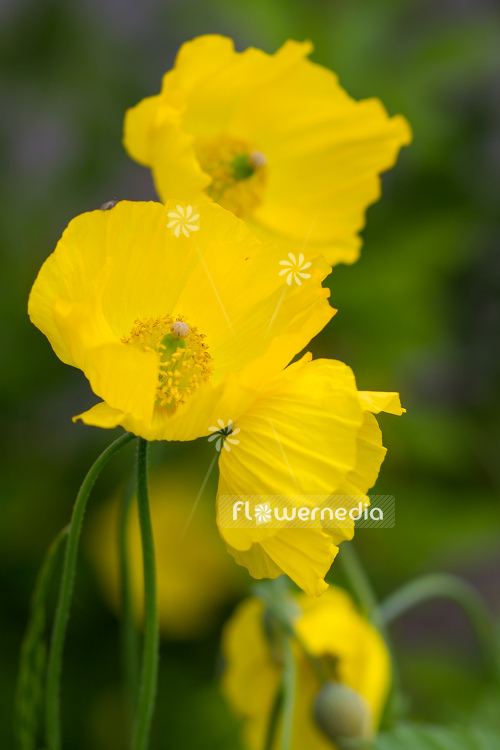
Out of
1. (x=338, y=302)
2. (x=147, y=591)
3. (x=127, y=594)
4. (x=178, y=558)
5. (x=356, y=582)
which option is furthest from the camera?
(x=338, y=302)

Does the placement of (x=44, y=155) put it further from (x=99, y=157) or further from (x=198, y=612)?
(x=198, y=612)

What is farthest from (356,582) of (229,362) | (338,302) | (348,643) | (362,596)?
(338,302)

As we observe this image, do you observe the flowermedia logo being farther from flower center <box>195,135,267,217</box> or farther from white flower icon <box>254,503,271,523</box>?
flower center <box>195,135,267,217</box>

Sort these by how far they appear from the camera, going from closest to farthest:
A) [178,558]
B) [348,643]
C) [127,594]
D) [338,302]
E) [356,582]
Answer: [127,594] → [356,582] → [348,643] → [178,558] → [338,302]

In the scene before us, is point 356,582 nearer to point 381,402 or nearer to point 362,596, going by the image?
point 362,596

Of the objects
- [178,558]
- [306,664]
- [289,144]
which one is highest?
Result: [289,144]

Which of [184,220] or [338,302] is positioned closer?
[184,220]
